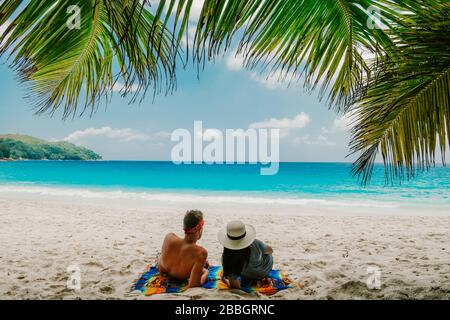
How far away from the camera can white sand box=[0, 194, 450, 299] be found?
2914mm

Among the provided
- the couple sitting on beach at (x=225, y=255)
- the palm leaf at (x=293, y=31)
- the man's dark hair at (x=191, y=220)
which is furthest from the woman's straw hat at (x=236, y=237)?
the palm leaf at (x=293, y=31)

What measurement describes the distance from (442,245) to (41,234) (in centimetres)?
635

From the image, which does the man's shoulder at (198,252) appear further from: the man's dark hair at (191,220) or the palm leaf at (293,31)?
the palm leaf at (293,31)

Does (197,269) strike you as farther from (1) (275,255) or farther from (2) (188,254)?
(1) (275,255)

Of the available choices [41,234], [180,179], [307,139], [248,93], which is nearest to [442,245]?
[41,234]

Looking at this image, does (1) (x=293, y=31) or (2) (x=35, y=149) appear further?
(2) (x=35, y=149)

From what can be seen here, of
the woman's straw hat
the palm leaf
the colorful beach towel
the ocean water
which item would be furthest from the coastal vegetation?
the ocean water

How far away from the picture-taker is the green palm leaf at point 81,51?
44.2 inches

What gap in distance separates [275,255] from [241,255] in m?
1.93

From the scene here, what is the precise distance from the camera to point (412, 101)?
6.26 ft

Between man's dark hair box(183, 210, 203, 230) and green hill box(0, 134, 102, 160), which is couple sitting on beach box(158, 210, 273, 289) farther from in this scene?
green hill box(0, 134, 102, 160)

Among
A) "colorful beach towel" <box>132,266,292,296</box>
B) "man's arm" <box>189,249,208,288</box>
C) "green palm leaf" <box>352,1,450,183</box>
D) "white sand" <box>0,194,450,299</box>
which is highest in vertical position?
"green palm leaf" <box>352,1,450,183</box>

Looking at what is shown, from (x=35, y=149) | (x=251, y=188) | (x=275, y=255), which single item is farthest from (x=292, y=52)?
(x=35, y=149)
